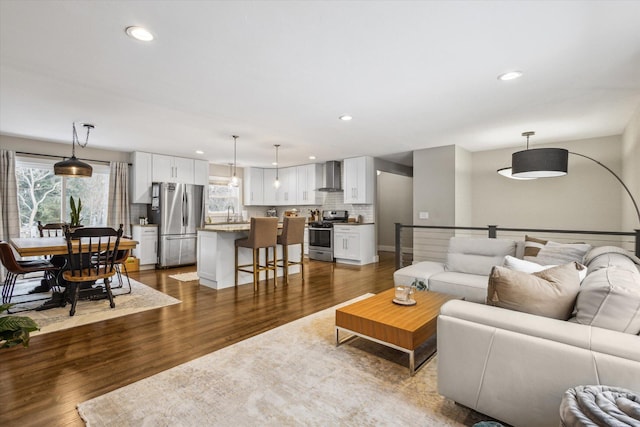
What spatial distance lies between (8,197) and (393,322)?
6328 millimetres

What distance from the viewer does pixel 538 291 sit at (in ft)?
5.28

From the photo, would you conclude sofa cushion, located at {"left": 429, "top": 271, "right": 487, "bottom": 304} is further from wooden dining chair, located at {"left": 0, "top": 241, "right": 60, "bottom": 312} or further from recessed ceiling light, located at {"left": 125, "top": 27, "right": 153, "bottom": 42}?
wooden dining chair, located at {"left": 0, "top": 241, "right": 60, "bottom": 312}

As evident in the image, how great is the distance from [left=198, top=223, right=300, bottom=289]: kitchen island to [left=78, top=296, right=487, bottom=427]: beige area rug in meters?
2.13

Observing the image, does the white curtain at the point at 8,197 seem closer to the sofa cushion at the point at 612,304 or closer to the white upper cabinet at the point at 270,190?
the white upper cabinet at the point at 270,190

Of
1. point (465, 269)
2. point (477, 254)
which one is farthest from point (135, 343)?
point (477, 254)

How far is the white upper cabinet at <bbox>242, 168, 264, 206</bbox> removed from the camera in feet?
27.3

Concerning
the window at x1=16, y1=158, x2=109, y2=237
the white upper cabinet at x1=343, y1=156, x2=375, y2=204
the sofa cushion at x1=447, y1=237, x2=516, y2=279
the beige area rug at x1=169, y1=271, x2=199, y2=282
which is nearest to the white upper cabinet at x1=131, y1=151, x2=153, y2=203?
the window at x1=16, y1=158, x2=109, y2=237

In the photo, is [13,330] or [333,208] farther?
[333,208]

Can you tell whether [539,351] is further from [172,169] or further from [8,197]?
[8,197]

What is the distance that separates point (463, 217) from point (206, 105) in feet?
16.5

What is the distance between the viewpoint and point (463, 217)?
596 cm

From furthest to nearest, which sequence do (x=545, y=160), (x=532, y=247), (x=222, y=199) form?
(x=222, y=199)
(x=532, y=247)
(x=545, y=160)

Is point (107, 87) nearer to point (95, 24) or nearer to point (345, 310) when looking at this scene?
point (95, 24)

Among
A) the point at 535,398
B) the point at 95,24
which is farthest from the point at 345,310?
the point at 95,24
